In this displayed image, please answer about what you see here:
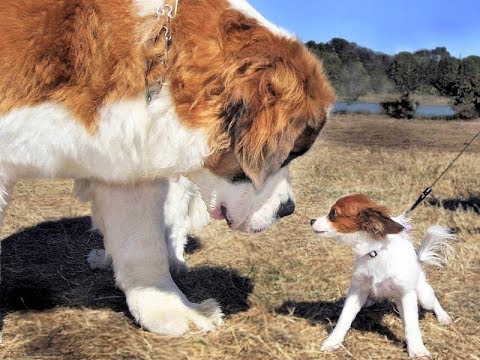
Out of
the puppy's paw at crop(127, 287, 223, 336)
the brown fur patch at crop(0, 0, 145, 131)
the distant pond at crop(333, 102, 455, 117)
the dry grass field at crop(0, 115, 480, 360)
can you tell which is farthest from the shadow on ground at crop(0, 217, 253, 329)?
the distant pond at crop(333, 102, 455, 117)

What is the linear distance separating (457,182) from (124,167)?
564cm

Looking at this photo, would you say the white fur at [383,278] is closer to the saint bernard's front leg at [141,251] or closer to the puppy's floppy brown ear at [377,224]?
the puppy's floppy brown ear at [377,224]

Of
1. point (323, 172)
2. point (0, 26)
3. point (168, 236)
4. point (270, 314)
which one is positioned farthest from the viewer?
point (323, 172)

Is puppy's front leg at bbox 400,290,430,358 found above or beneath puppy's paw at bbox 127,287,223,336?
above

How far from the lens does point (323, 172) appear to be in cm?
816

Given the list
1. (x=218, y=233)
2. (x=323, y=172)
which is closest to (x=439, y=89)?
(x=323, y=172)

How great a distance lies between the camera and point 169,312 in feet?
10.5

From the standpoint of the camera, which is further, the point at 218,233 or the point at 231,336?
the point at 218,233

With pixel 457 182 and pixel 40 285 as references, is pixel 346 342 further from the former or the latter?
pixel 457 182

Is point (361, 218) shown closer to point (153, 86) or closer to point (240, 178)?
point (240, 178)

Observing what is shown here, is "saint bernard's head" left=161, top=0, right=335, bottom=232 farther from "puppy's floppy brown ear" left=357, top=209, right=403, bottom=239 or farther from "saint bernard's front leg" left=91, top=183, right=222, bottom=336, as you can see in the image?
"saint bernard's front leg" left=91, top=183, right=222, bottom=336

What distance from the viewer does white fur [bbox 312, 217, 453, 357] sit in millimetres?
2875

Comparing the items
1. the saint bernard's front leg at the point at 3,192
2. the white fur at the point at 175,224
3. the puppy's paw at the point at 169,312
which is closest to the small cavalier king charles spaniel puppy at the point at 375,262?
the puppy's paw at the point at 169,312

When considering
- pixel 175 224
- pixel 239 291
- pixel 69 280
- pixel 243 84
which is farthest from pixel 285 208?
pixel 69 280
